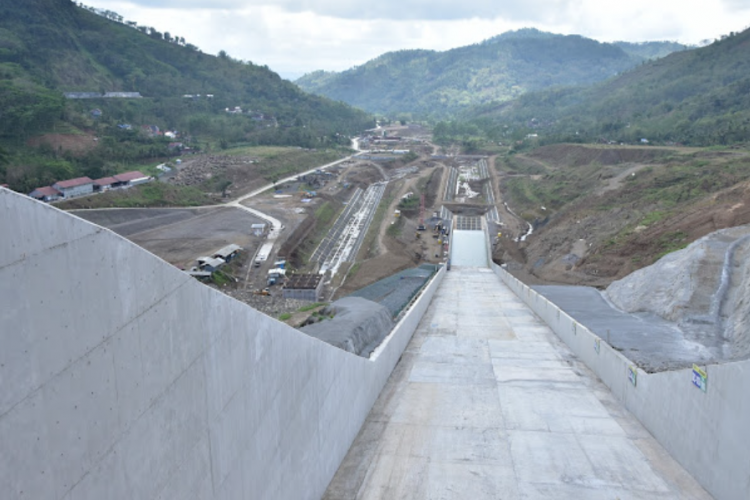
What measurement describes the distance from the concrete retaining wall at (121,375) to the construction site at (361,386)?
0.02m

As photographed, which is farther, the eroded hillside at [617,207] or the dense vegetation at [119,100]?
the dense vegetation at [119,100]

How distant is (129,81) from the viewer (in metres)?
128

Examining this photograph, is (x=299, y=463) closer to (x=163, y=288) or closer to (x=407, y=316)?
(x=163, y=288)

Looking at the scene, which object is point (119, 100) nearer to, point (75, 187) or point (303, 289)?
point (75, 187)

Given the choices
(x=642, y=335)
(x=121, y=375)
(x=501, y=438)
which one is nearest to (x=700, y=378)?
(x=501, y=438)

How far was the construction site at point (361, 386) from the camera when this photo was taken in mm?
3975

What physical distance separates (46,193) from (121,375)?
6174 cm

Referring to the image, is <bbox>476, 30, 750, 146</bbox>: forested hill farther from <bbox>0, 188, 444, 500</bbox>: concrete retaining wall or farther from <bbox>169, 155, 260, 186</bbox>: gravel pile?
<bbox>0, 188, 444, 500</bbox>: concrete retaining wall

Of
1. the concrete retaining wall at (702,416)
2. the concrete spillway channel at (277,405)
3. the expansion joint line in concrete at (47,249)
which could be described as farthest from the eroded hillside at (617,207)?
Result: the expansion joint line in concrete at (47,249)

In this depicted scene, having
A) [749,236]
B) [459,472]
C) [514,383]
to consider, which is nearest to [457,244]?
[749,236]

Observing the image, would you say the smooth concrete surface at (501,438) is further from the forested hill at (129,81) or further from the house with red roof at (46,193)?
the forested hill at (129,81)

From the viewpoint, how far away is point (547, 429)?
1249 centimetres

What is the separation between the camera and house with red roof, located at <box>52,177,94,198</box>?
58625mm

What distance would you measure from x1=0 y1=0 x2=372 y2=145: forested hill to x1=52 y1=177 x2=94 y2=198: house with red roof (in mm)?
15354
